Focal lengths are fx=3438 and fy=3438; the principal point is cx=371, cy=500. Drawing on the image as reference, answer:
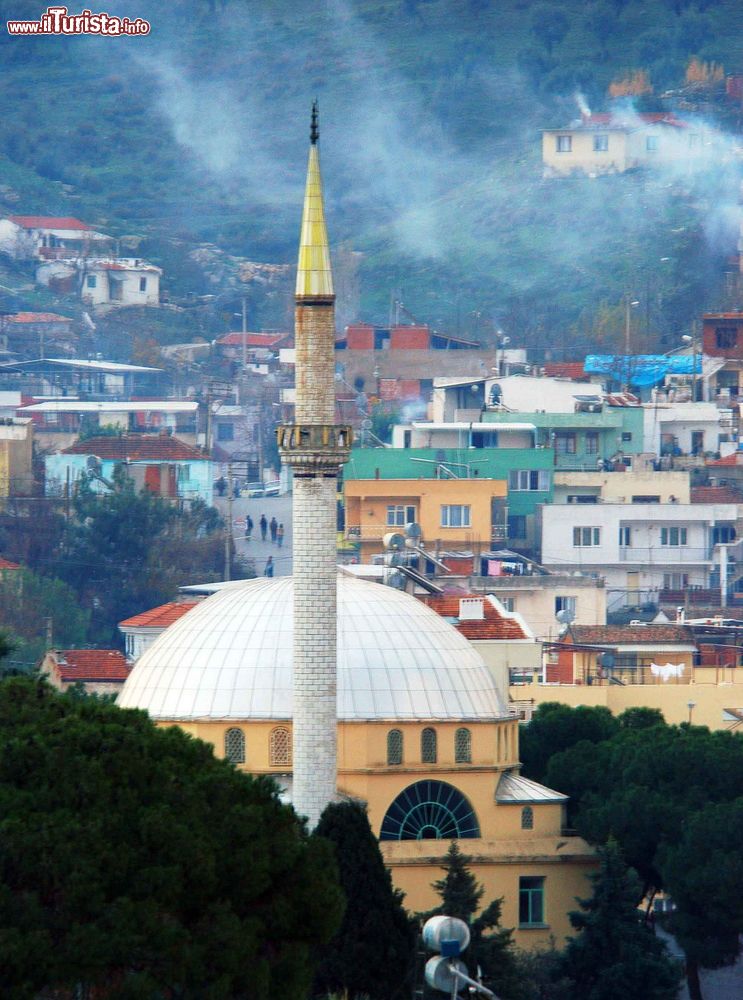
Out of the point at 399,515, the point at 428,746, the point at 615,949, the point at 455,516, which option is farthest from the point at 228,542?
the point at 615,949

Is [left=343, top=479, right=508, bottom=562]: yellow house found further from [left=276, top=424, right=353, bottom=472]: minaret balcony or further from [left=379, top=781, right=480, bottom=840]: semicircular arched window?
[left=276, top=424, right=353, bottom=472]: minaret balcony

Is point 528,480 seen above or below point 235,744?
above

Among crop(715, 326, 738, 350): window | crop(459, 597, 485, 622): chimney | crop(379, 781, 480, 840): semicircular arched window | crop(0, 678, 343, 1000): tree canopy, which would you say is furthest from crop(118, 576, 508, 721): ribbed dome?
crop(715, 326, 738, 350): window

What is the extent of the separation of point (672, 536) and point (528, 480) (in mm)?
4878

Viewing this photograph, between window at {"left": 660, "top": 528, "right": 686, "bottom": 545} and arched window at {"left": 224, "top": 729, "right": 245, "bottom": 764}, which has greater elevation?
window at {"left": 660, "top": 528, "right": 686, "bottom": 545}

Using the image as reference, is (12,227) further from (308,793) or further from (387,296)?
(308,793)

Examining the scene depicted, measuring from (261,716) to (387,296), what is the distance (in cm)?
12427

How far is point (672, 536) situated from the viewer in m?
97.6

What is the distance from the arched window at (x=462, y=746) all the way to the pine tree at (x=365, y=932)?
343 inches

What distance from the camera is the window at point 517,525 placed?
10075 centimetres

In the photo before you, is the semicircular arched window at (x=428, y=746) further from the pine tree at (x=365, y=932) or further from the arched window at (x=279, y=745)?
the pine tree at (x=365, y=932)

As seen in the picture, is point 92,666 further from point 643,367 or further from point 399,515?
point 643,367

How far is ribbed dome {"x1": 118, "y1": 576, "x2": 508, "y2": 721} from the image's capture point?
163 ft

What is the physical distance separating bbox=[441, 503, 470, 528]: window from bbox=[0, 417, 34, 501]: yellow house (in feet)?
71.0
